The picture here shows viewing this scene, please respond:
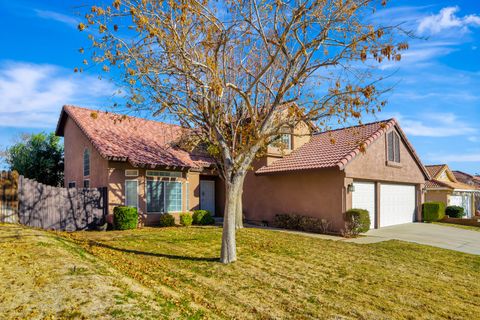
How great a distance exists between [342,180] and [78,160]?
14.8m

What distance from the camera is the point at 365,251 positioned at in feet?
41.5

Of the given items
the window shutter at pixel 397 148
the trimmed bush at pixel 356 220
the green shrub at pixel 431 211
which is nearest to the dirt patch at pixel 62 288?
the trimmed bush at pixel 356 220

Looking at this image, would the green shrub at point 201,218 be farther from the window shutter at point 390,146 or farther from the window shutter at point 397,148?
the window shutter at point 397,148

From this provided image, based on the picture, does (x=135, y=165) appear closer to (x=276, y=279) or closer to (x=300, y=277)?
(x=276, y=279)

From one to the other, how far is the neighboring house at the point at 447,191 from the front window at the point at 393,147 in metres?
10.2

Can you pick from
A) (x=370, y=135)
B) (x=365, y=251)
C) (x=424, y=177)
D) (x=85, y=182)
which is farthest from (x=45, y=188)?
(x=424, y=177)

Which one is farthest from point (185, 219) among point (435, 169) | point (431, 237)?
point (435, 169)

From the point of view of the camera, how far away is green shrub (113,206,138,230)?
16.4m

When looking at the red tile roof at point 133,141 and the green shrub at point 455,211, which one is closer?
the red tile roof at point 133,141

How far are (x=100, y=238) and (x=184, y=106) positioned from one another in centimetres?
660

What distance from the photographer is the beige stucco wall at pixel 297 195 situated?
1745 cm

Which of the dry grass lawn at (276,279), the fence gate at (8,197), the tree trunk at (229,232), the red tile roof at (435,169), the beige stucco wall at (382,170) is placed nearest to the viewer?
the dry grass lawn at (276,279)

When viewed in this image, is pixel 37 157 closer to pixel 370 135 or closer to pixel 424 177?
pixel 370 135

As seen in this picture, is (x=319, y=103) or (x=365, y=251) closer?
(x=319, y=103)
